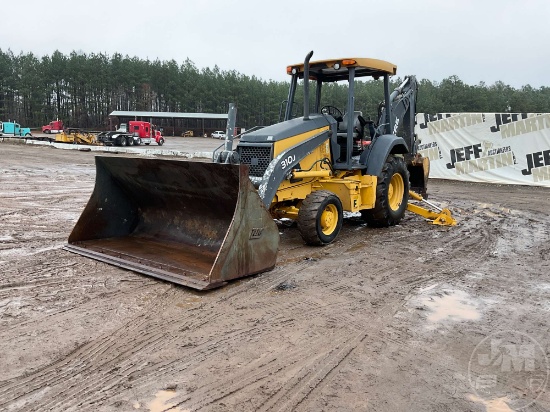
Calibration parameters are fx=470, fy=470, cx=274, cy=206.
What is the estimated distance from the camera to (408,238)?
7.19m

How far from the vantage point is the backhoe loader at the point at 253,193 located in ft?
15.9

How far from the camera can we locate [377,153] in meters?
7.25

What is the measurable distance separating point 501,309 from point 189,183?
11.6 ft

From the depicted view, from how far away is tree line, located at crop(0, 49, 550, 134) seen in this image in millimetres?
60250

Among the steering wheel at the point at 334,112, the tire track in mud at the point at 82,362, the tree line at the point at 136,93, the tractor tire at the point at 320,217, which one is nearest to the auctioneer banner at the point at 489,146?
the steering wheel at the point at 334,112

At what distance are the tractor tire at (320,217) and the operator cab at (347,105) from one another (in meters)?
0.83

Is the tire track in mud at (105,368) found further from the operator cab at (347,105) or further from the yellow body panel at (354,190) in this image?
the operator cab at (347,105)

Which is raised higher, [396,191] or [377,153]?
[377,153]

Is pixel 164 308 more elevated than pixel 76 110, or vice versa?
pixel 76 110

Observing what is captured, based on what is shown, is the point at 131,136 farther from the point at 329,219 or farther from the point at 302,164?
the point at 329,219

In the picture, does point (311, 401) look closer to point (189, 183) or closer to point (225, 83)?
point (189, 183)

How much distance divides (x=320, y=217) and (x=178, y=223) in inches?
72.1

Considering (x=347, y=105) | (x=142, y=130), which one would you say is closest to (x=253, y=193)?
(x=347, y=105)

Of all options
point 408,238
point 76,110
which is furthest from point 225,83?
point 408,238
